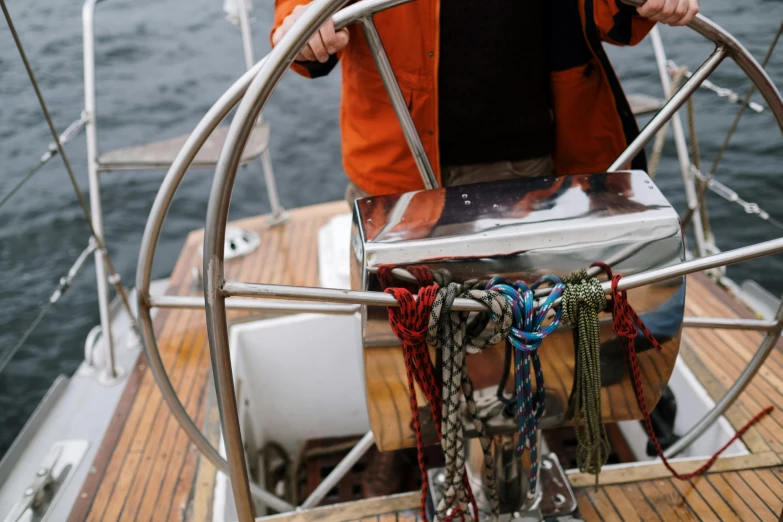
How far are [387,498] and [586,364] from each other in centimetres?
56

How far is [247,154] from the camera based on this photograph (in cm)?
204

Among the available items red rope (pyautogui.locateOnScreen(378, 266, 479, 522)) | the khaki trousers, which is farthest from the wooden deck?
the khaki trousers

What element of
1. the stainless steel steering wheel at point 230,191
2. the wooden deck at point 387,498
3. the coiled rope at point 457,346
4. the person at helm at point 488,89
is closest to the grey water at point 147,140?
the wooden deck at point 387,498

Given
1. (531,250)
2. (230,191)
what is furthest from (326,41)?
(531,250)

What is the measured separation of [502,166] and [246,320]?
0.98m

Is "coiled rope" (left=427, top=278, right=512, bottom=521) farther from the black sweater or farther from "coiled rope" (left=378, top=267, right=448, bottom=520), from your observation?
the black sweater

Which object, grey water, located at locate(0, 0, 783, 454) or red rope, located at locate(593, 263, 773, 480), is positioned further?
grey water, located at locate(0, 0, 783, 454)

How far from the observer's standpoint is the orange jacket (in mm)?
1047

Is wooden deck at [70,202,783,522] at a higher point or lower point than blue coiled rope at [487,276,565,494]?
lower

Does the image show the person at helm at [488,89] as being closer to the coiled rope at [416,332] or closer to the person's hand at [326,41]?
the person's hand at [326,41]

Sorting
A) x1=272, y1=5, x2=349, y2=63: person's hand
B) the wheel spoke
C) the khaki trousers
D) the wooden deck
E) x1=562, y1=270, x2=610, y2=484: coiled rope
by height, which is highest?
x1=272, y1=5, x2=349, y2=63: person's hand

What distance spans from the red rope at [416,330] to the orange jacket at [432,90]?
39 centimetres

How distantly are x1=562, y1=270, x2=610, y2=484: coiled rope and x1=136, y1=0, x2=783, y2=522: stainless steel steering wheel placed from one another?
0.17ft

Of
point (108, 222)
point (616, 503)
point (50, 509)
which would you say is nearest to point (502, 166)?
point (616, 503)
